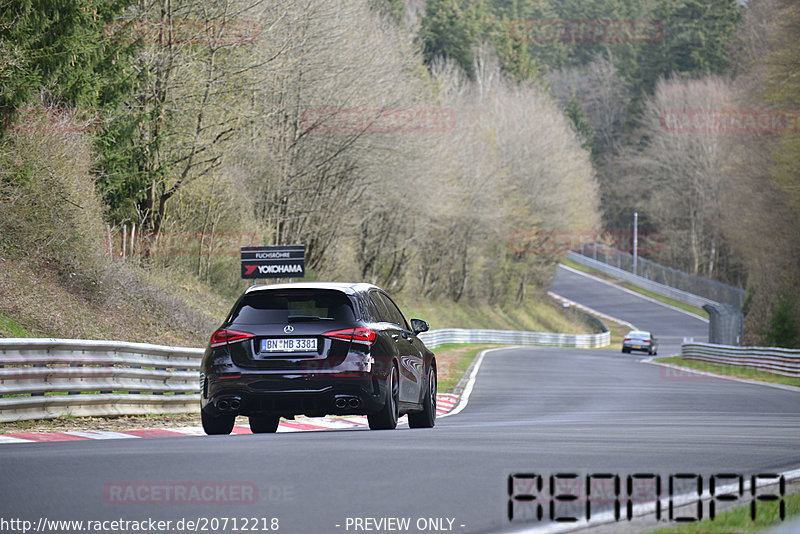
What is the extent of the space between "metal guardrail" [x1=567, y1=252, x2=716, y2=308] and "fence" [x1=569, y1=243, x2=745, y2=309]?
617 millimetres

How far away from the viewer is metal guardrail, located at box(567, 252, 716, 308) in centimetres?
10894

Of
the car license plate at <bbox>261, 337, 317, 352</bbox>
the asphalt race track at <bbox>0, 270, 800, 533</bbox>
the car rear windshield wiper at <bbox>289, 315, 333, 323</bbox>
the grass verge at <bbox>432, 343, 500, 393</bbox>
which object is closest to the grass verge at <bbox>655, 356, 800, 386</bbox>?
the grass verge at <bbox>432, 343, 500, 393</bbox>

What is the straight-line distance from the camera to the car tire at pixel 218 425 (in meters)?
13.5

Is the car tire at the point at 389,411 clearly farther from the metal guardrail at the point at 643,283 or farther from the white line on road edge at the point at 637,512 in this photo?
the metal guardrail at the point at 643,283

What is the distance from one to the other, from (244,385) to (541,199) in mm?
76656

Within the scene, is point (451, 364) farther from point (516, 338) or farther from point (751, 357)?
point (516, 338)

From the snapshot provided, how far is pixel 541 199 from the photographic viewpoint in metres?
88.3

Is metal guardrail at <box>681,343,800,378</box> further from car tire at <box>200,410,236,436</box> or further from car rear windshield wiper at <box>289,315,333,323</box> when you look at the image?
car rear windshield wiper at <box>289,315,333,323</box>

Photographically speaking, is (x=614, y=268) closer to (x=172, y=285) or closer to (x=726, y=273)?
(x=726, y=273)

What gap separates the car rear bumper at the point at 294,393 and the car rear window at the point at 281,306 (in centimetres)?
61

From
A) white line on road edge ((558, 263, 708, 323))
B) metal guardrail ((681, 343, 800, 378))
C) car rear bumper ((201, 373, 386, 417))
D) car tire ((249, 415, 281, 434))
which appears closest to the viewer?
car rear bumper ((201, 373, 386, 417))

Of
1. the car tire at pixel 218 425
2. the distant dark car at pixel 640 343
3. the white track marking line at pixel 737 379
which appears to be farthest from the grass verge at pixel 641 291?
the car tire at pixel 218 425

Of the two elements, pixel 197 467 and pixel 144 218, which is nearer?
pixel 197 467

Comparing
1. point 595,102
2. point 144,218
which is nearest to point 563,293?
point 595,102
